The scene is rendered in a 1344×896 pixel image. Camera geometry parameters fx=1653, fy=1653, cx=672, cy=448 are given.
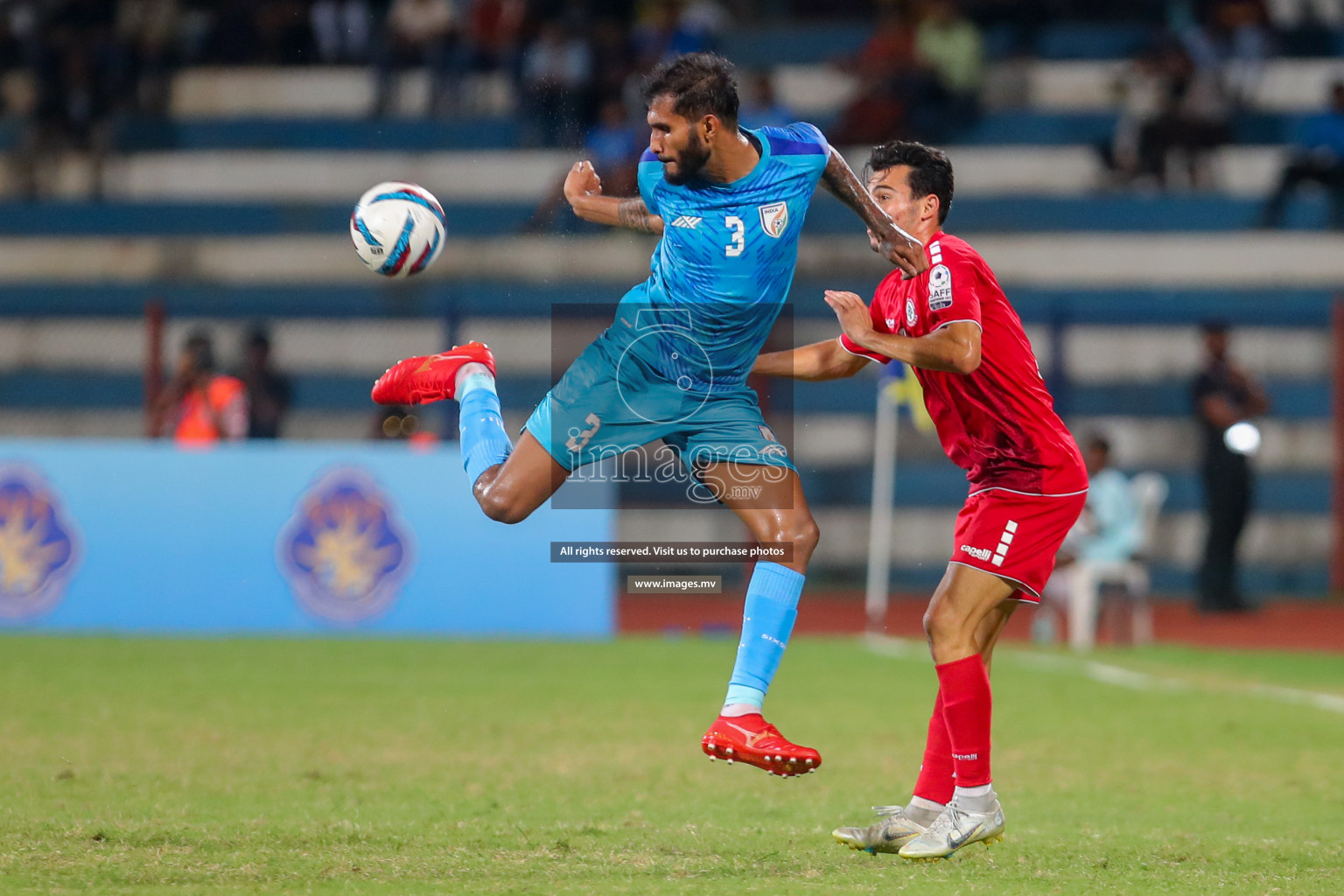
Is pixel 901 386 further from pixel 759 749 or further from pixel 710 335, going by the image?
pixel 759 749

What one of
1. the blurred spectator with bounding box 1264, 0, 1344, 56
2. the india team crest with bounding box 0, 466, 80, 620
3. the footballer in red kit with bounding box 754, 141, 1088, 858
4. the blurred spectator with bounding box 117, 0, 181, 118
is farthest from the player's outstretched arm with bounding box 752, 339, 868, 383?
the blurred spectator with bounding box 117, 0, 181, 118

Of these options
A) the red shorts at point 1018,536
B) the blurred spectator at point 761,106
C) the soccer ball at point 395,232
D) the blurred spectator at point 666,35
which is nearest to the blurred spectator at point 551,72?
the blurred spectator at point 666,35

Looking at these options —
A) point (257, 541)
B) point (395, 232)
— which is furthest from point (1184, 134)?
point (395, 232)

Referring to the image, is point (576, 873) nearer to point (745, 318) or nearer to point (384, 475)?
point (745, 318)

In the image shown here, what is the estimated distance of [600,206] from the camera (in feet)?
20.1

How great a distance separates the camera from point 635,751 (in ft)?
26.8

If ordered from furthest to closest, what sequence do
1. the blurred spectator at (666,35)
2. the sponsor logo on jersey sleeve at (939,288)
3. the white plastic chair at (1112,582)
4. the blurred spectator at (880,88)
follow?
the blurred spectator at (666,35), the blurred spectator at (880,88), the white plastic chair at (1112,582), the sponsor logo on jersey sleeve at (939,288)

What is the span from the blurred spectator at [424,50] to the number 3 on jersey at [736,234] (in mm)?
15580

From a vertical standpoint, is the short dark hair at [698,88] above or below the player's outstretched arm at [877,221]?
above

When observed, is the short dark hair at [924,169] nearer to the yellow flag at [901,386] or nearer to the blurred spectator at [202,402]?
the yellow flag at [901,386]

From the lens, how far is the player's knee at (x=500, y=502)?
598 centimetres

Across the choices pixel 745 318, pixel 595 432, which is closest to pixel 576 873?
pixel 595 432

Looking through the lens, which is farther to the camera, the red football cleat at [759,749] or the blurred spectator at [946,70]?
the blurred spectator at [946,70]

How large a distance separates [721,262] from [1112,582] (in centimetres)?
865
